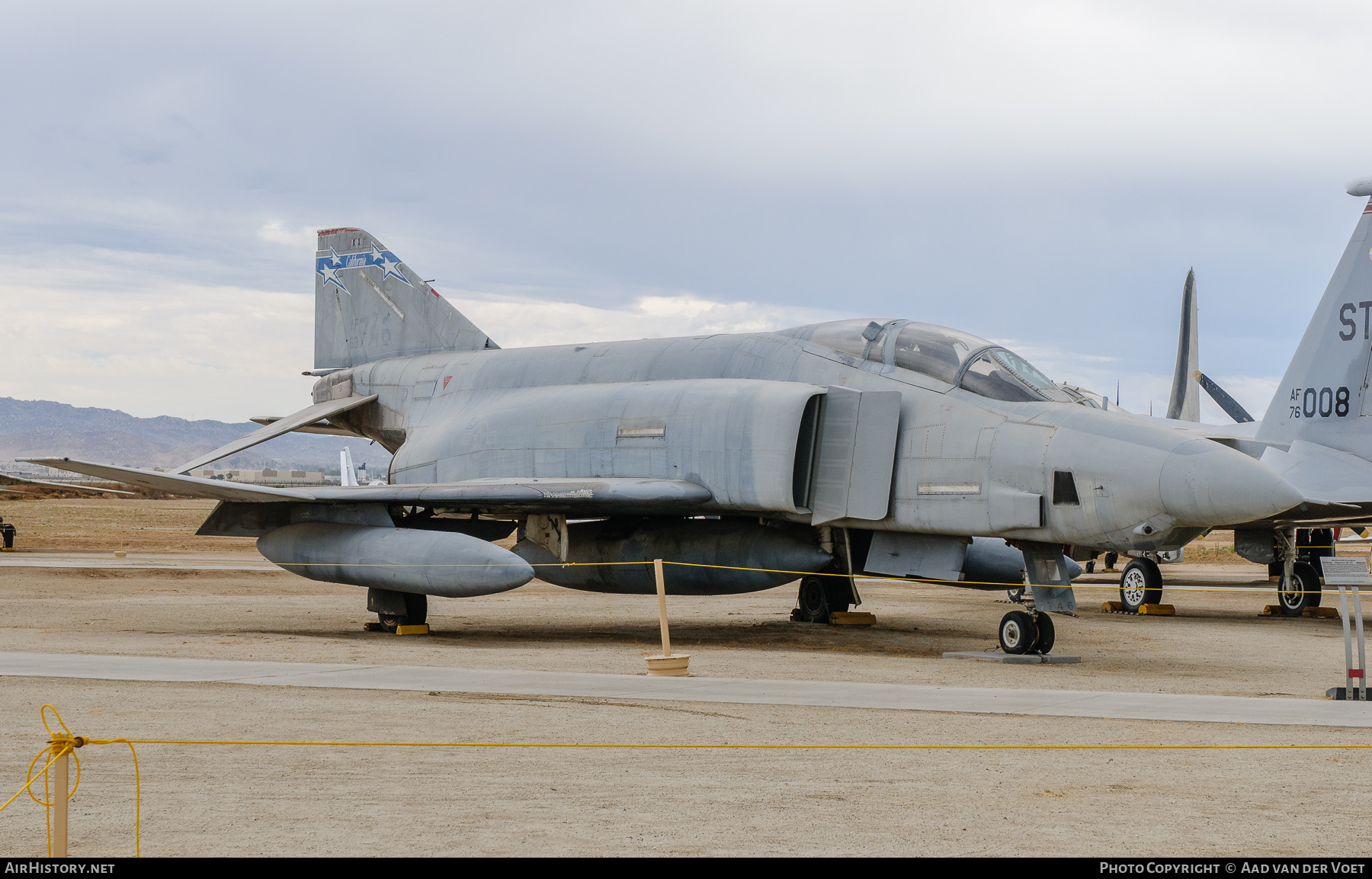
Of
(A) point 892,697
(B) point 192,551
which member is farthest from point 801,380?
(B) point 192,551

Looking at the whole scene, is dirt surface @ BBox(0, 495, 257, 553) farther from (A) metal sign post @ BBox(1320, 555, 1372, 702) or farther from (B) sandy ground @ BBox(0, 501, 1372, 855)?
(A) metal sign post @ BBox(1320, 555, 1372, 702)

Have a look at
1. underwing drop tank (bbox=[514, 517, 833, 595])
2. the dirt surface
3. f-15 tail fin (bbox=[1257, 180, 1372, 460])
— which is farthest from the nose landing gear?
the dirt surface

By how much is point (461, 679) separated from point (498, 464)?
544cm

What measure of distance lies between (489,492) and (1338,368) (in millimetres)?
11774

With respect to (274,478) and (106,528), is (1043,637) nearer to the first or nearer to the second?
(106,528)

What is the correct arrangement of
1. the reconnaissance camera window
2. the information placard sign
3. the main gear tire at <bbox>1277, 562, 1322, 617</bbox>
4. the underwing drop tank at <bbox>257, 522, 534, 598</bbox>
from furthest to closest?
the main gear tire at <bbox>1277, 562, 1322, 617</bbox>, the underwing drop tank at <bbox>257, 522, 534, 598</bbox>, the reconnaissance camera window, the information placard sign

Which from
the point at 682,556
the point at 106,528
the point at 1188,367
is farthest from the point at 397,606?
the point at 106,528

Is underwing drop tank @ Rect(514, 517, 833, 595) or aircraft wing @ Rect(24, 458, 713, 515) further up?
aircraft wing @ Rect(24, 458, 713, 515)

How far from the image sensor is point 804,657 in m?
12.4

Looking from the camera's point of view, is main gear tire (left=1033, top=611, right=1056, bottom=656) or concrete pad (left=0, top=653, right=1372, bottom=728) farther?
main gear tire (left=1033, top=611, right=1056, bottom=656)

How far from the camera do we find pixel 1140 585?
20109 millimetres

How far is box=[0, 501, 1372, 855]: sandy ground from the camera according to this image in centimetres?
504

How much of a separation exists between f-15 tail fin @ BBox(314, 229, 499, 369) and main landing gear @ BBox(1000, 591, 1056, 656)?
9169 millimetres

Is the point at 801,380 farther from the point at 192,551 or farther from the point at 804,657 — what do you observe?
the point at 192,551
